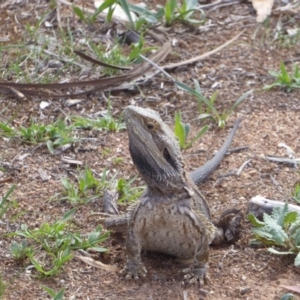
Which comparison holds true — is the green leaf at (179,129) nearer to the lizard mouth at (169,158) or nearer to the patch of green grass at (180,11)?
the lizard mouth at (169,158)

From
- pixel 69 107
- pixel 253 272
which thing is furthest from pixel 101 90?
pixel 253 272

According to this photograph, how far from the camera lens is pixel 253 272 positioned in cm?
488

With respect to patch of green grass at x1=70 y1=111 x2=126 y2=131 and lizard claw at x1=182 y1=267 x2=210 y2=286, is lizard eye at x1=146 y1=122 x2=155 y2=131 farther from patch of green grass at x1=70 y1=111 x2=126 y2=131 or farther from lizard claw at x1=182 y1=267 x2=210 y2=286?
patch of green grass at x1=70 y1=111 x2=126 y2=131

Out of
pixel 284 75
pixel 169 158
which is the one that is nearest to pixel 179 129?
pixel 284 75

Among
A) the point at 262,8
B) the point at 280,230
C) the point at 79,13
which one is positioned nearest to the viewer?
the point at 280,230

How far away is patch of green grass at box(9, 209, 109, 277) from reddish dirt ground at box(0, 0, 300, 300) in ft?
0.24

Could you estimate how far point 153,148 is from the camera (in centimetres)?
463

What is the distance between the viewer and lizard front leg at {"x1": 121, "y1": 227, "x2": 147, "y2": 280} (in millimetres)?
4820

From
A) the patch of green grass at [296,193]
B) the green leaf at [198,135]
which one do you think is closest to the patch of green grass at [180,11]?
the green leaf at [198,135]

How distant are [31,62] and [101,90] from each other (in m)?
0.70

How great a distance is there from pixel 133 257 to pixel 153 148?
2.24 ft

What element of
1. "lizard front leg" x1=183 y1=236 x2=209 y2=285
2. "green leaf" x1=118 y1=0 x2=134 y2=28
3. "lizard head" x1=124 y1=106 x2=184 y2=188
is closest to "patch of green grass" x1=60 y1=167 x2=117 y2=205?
"lizard head" x1=124 y1=106 x2=184 y2=188

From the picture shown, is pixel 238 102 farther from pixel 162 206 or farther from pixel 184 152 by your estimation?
pixel 162 206

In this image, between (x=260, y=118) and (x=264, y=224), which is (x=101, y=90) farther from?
(x=264, y=224)
